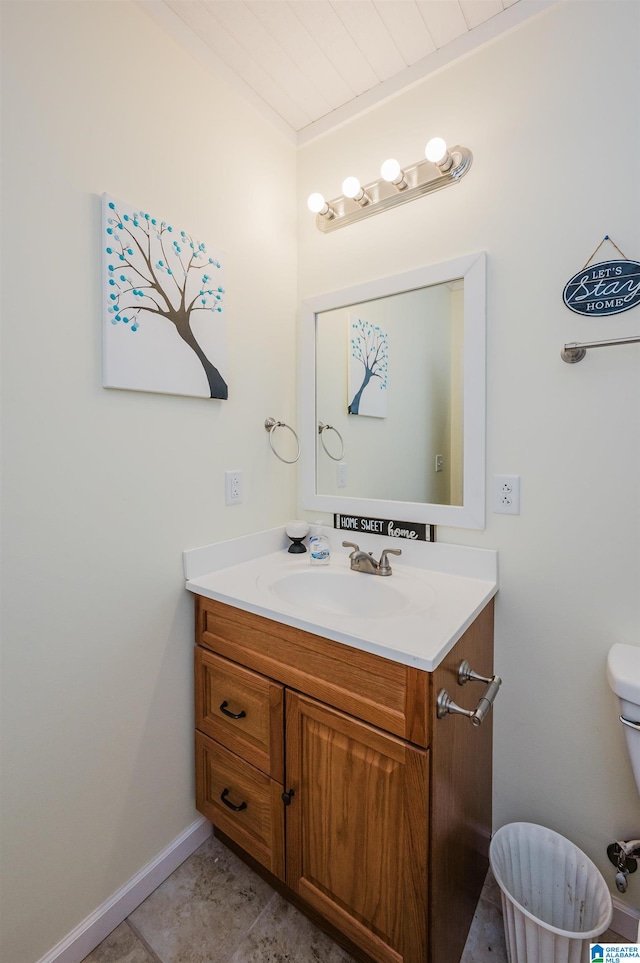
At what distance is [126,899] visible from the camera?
1174 mm

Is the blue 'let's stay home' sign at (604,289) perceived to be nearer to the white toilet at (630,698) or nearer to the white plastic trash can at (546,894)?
the white toilet at (630,698)

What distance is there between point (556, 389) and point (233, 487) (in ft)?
3.54

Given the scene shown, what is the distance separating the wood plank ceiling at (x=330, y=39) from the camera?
121 cm

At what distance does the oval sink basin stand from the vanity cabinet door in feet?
1.14

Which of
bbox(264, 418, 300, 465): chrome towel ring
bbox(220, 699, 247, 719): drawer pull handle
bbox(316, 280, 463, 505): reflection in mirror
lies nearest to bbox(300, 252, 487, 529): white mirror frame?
bbox(316, 280, 463, 505): reflection in mirror

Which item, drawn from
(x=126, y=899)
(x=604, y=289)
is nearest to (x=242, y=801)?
(x=126, y=899)

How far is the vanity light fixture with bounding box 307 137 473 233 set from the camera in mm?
1279

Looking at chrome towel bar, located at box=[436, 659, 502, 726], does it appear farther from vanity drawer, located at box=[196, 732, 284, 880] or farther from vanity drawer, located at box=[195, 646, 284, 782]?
vanity drawer, located at box=[196, 732, 284, 880]

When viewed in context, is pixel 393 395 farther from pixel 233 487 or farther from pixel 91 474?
pixel 91 474

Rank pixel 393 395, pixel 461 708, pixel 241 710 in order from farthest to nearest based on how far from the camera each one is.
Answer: pixel 393 395, pixel 241 710, pixel 461 708

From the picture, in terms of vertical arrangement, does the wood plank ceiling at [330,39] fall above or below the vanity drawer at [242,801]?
above

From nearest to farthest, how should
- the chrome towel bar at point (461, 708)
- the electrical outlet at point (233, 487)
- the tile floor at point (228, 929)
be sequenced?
the chrome towel bar at point (461, 708) < the tile floor at point (228, 929) < the electrical outlet at point (233, 487)

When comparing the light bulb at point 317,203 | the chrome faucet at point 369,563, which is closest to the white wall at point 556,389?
the chrome faucet at point 369,563

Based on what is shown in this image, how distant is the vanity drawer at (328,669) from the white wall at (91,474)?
22cm
